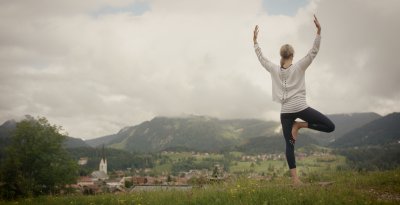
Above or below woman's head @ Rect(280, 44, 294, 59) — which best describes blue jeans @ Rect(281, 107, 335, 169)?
below

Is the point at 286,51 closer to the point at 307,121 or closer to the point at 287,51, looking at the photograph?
the point at 287,51

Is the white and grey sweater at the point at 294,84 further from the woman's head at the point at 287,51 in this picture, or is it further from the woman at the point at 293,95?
the woman's head at the point at 287,51

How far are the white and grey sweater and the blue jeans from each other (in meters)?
0.13

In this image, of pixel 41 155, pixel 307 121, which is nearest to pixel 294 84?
pixel 307 121

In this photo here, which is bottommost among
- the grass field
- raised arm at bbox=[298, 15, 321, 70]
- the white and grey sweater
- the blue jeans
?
the grass field

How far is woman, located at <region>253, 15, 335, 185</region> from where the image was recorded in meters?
7.80

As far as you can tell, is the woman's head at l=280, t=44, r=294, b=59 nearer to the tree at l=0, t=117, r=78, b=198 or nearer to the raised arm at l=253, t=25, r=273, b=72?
the raised arm at l=253, t=25, r=273, b=72

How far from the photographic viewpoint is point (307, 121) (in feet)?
26.4

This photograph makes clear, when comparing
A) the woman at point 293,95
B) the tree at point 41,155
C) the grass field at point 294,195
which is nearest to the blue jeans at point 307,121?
the woman at point 293,95

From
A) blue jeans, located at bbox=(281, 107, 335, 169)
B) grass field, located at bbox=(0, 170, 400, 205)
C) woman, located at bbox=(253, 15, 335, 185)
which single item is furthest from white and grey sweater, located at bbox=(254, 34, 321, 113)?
grass field, located at bbox=(0, 170, 400, 205)

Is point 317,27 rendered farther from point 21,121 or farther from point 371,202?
point 21,121

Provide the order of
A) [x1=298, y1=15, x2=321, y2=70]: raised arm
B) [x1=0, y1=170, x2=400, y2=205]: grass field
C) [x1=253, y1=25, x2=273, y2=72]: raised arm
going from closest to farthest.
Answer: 1. [x1=0, y1=170, x2=400, y2=205]: grass field
2. [x1=298, y1=15, x2=321, y2=70]: raised arm
3. [x1=253, y1=25, x2=273, y2=72]: raised arm

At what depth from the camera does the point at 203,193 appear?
8.78 metres

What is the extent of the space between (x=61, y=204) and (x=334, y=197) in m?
7.37
